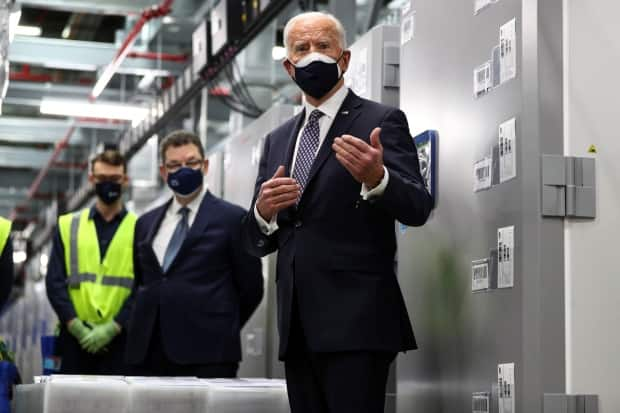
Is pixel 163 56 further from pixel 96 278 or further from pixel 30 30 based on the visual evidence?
pixel 96 278

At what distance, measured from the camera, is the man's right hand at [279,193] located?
2.64 m

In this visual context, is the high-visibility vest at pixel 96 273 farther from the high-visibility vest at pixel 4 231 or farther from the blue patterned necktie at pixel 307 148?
the blue patterned necktie at pixel 307 148

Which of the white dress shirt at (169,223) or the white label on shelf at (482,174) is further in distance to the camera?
the white dress shirt at (169,223)

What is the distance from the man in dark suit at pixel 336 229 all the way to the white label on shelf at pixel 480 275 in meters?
0.25

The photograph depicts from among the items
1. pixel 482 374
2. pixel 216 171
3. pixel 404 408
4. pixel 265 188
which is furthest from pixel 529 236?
pixel 216 171

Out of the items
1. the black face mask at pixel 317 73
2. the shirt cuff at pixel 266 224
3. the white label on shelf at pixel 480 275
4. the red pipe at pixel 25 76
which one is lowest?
the white label on shelf at pixel 480 275

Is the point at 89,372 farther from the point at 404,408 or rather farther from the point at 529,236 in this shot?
the point at 529,236

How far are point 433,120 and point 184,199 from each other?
1.46 meters

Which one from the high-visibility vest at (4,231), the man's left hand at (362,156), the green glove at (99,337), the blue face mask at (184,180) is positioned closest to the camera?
the man's left hand at (362,156)

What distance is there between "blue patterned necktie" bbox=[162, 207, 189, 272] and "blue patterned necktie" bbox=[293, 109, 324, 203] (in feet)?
4.92

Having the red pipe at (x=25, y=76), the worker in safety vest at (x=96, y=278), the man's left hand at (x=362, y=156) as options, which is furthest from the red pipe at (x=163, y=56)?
the man's left hand at (x=362, y=156)

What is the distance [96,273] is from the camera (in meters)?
4.79

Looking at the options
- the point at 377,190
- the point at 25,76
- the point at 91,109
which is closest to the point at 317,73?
the point at 377,190

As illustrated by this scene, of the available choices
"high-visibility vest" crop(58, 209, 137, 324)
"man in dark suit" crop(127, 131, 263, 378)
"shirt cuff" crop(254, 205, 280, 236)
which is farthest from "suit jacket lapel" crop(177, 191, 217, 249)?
"shirt cuff" crop(254, 205, 280, 236)
